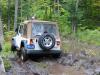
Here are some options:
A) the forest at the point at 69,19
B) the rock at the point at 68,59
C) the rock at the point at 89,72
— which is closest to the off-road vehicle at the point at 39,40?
the rock at the point at 68,59

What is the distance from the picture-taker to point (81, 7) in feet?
97.7

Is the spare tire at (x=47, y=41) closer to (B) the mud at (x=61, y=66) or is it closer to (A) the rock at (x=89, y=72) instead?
(B) the mud at (x=61, y=66)

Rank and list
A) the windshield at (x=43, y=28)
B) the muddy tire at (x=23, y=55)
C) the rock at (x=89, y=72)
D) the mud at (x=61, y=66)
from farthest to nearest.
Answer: the windshield at (x=43, y=28)
the muddy tire at (x=23, y=55)
the mud at (x=61, y=66)
the rock at (x=89, y=72)

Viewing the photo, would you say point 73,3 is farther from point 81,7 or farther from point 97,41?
point 97,41

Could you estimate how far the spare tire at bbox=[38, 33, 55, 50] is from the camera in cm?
1275

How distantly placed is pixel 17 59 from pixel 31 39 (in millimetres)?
1463

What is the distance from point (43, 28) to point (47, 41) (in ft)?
2.80

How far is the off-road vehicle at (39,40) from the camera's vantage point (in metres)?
12.9

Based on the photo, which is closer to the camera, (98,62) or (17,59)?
(98,62)

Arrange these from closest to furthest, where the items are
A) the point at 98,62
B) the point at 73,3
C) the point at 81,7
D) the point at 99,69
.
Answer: the point at 99,69 → the point at 98,62 → the point at 73,3 → the point at 81,7

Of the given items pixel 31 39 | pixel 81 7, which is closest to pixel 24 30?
pixel 31 39

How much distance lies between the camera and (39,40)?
12773 mm

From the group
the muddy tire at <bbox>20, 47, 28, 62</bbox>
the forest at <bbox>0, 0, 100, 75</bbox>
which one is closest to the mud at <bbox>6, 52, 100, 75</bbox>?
the muddy tire at <bbox>20, 47, 28, 62</bbox>

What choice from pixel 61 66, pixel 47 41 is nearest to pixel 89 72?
pixel 61 66
